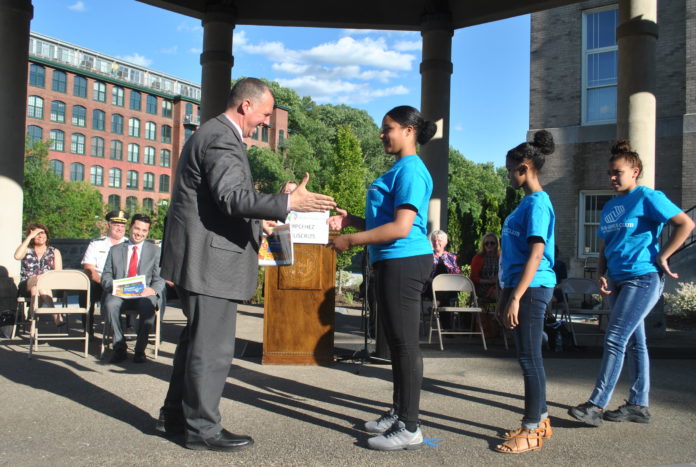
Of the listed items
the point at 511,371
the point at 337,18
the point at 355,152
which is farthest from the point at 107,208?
the point at 511,371

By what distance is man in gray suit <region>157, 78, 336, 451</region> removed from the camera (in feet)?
12.2

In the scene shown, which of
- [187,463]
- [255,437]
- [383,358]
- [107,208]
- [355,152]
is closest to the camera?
[187,463]

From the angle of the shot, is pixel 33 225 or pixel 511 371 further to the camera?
pixel 33 225

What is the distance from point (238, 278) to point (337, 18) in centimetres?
830

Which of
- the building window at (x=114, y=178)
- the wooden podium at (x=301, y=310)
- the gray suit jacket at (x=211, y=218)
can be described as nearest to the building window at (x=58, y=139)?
the building window at (x=114, y=178)

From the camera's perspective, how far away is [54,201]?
5047 centimetres

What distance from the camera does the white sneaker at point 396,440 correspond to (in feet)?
12.5

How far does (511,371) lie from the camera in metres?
6.66

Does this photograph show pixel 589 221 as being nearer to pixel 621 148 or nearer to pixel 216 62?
pixel 216 62

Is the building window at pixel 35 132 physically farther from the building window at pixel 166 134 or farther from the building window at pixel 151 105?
the building window at pixel 166 134

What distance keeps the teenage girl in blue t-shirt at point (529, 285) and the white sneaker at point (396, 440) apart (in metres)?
0.54

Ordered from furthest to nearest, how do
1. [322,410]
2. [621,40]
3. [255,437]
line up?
[621,40]
[322,410]
[255,437]

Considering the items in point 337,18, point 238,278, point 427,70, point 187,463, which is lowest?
point 187,463

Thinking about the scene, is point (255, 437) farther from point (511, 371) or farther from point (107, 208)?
point (107, 208)
